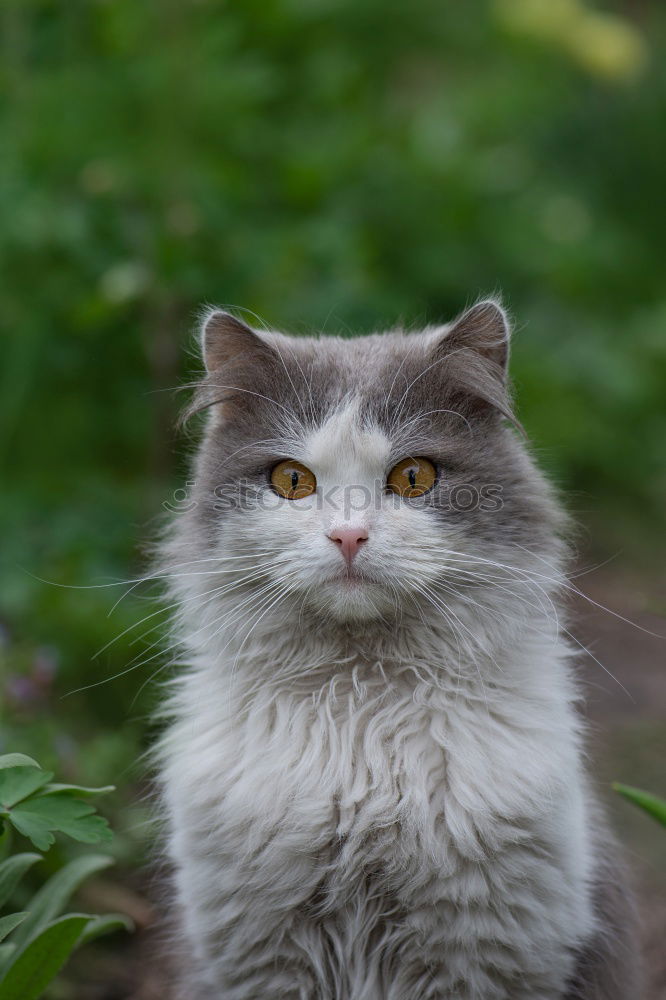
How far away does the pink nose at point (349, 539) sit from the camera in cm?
177

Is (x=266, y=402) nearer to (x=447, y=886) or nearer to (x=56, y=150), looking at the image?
(x=447, y=886)

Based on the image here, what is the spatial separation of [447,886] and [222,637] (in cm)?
63

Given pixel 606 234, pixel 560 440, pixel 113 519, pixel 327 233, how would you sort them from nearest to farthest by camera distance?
1. pixel 113 519
2. pixel 327 233
3. pixel 560 440
4. pixel 606 234

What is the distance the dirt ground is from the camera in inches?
103

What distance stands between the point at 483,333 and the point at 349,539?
0.56 meters

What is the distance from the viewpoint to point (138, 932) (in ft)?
9.24

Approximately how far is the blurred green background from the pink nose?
2.81ft

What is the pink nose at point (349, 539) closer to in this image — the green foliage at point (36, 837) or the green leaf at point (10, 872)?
the green foliage at point (36, 837)

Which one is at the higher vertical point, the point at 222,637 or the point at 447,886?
the point at 222,637

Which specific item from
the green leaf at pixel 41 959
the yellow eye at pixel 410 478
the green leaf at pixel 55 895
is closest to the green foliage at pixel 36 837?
the green leaf at pixel 41 959

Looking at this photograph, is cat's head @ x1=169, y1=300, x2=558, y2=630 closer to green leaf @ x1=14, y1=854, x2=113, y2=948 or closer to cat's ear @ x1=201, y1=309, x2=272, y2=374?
cat's ear @ x1=201, y1=309, x2=272, y2=374

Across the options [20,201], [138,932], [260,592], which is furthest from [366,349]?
[20,201]

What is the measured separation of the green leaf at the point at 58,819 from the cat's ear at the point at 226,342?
0.91m

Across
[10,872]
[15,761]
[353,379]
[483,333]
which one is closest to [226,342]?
[353,379]
